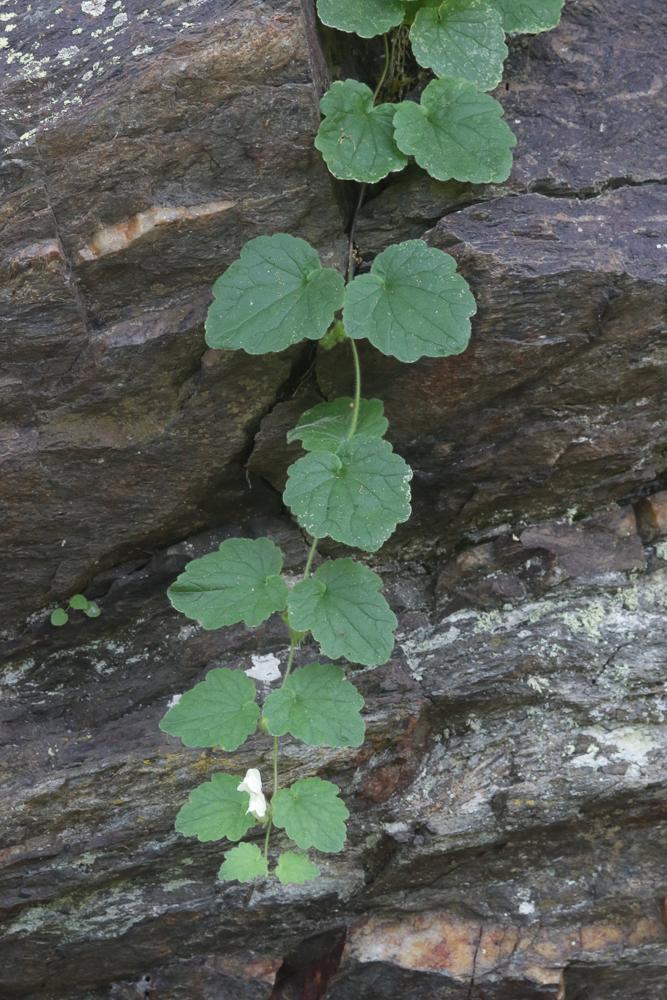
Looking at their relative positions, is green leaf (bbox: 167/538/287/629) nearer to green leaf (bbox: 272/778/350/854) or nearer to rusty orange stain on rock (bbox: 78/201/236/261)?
green leaf (bbox: 272/778/350/854)

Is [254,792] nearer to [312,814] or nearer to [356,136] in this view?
[312,814]

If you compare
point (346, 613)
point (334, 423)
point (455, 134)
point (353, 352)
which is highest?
point (455, 134)

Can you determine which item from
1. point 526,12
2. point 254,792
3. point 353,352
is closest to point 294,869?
point 254,792

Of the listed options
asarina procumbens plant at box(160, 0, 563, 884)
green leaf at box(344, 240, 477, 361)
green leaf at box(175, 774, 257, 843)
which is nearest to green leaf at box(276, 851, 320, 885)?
asarina procumbens plant at box(160, 0, 563, 884)

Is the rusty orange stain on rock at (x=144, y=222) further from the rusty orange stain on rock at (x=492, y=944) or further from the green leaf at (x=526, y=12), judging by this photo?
the rusty orange stain on rock at (x=492, y=944)

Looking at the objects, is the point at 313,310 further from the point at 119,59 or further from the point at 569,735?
the point at 569,735

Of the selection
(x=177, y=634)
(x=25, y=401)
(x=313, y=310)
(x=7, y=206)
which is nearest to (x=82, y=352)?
(x=25, y=401)
